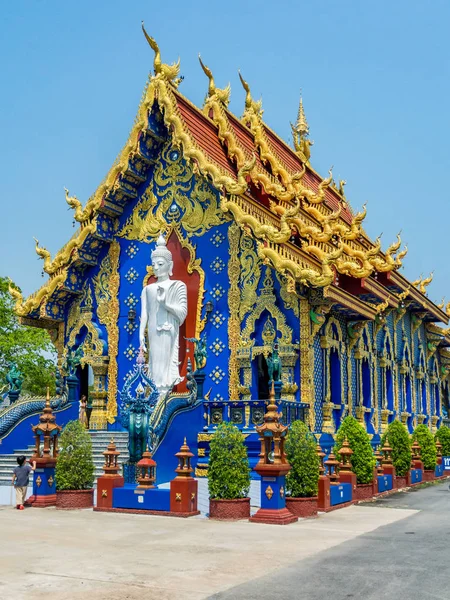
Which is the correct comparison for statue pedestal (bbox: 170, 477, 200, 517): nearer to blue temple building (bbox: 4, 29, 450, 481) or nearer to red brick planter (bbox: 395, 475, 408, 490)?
blue temple building (bbox: 4, 29, 450, 481)

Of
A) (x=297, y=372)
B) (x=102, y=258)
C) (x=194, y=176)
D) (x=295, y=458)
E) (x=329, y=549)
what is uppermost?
(x=194, y=176)

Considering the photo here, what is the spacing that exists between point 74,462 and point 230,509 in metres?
2.97

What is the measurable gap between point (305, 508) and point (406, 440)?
23.1 feet

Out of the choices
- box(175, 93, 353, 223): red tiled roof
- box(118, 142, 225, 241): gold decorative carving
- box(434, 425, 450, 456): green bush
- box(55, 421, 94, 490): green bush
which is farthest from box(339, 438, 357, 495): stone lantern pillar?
box(434, 425, 450, 456): green bush

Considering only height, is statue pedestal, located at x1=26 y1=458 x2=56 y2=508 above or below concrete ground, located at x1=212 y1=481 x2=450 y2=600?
above

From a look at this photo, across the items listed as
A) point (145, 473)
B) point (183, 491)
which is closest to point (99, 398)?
point (145, 473)

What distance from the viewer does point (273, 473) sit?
11.0m

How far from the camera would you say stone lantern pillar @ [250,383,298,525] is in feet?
35.8

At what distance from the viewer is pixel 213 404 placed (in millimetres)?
16328

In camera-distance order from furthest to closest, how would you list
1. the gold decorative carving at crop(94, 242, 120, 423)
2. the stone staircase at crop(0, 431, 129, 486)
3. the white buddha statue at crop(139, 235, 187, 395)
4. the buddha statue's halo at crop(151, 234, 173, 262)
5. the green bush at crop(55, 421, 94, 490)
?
the gold decorative carving at crop(94, 242, 120, 423), the buddha statue's halo at crop(151, 234, 173, 262), the white buddha statue at crop(139, 235, 187, 395), the stone staircase at crop(0, 431, 129, 486), the green bush at crop(55, 421, 94, 490)

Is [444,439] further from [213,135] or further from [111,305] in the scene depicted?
[213,135]

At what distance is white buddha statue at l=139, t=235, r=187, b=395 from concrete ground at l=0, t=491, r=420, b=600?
5929 millimetres

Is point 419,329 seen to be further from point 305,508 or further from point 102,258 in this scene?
point 305,508

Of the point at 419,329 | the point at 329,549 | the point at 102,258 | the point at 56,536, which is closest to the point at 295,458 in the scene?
the point at 329,549
